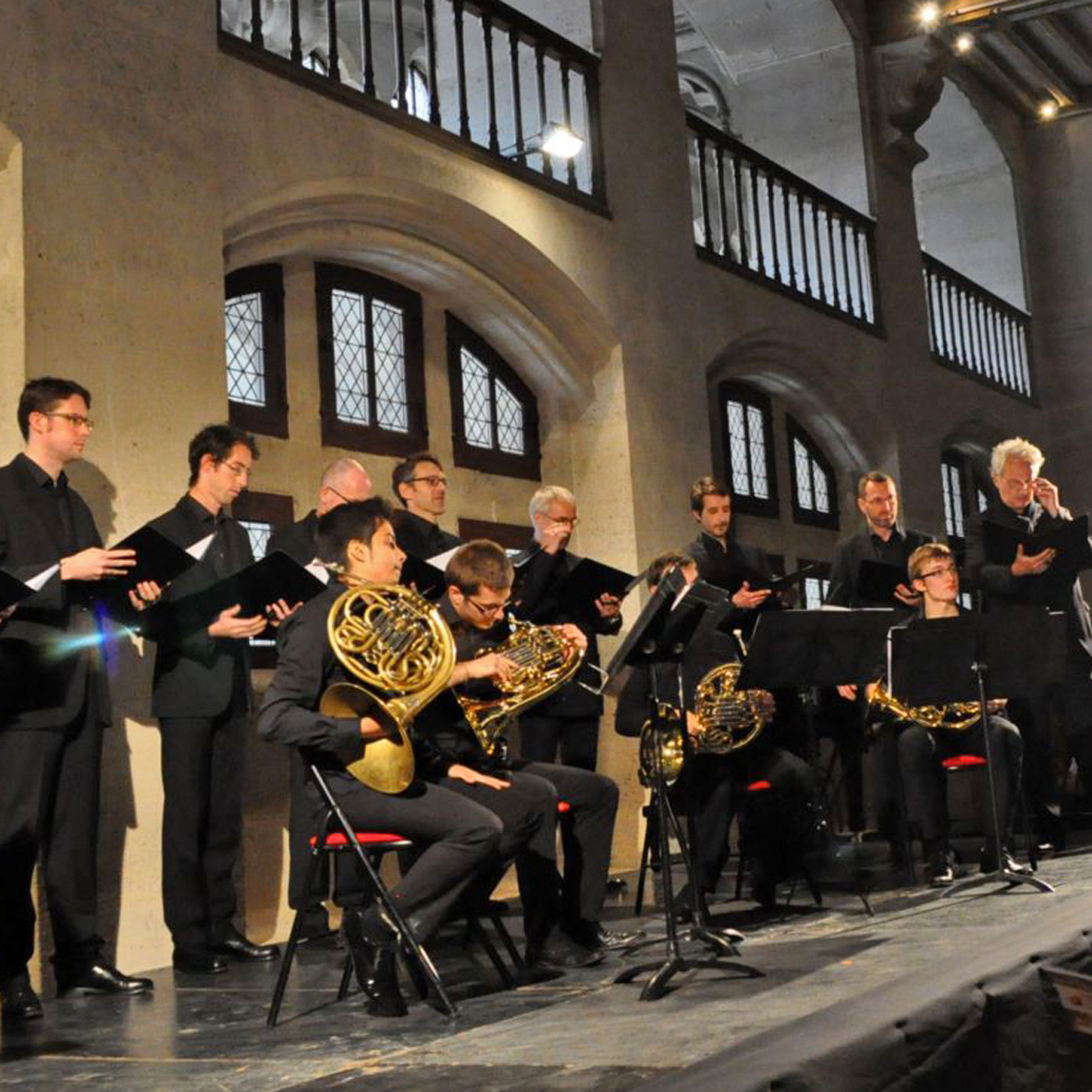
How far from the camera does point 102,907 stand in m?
5.91

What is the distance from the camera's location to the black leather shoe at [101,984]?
17.1 ft

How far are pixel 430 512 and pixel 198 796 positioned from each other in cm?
167

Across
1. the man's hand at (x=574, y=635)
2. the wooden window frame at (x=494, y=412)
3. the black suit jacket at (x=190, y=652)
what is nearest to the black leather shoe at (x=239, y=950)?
the black suit jacket at (x=190, y=652)

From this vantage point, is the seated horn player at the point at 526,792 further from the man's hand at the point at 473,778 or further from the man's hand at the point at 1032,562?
the man's hand at the point at 1032,562

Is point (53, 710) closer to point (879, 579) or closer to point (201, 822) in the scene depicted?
point (201, 822)

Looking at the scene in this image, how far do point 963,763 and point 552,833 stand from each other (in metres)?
2.61

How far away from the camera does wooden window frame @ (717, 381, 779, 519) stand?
452 inches

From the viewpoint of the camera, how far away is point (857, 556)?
26.4ft

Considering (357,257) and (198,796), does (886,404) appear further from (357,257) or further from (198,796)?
(198,796)

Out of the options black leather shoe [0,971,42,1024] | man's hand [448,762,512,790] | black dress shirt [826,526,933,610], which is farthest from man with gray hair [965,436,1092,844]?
black leather shoe [0,971,42,1024]

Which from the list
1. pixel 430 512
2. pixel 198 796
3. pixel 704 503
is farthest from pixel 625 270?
pixel 198 796

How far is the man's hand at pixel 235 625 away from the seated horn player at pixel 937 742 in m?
2.87

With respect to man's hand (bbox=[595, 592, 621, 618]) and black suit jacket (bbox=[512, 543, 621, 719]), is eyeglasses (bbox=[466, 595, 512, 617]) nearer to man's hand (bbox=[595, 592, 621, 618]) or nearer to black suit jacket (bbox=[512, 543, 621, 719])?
black suit jacket (bbox=[512, 543, 621, 719])

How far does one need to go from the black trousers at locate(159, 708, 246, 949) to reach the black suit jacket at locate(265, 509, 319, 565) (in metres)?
0.75
